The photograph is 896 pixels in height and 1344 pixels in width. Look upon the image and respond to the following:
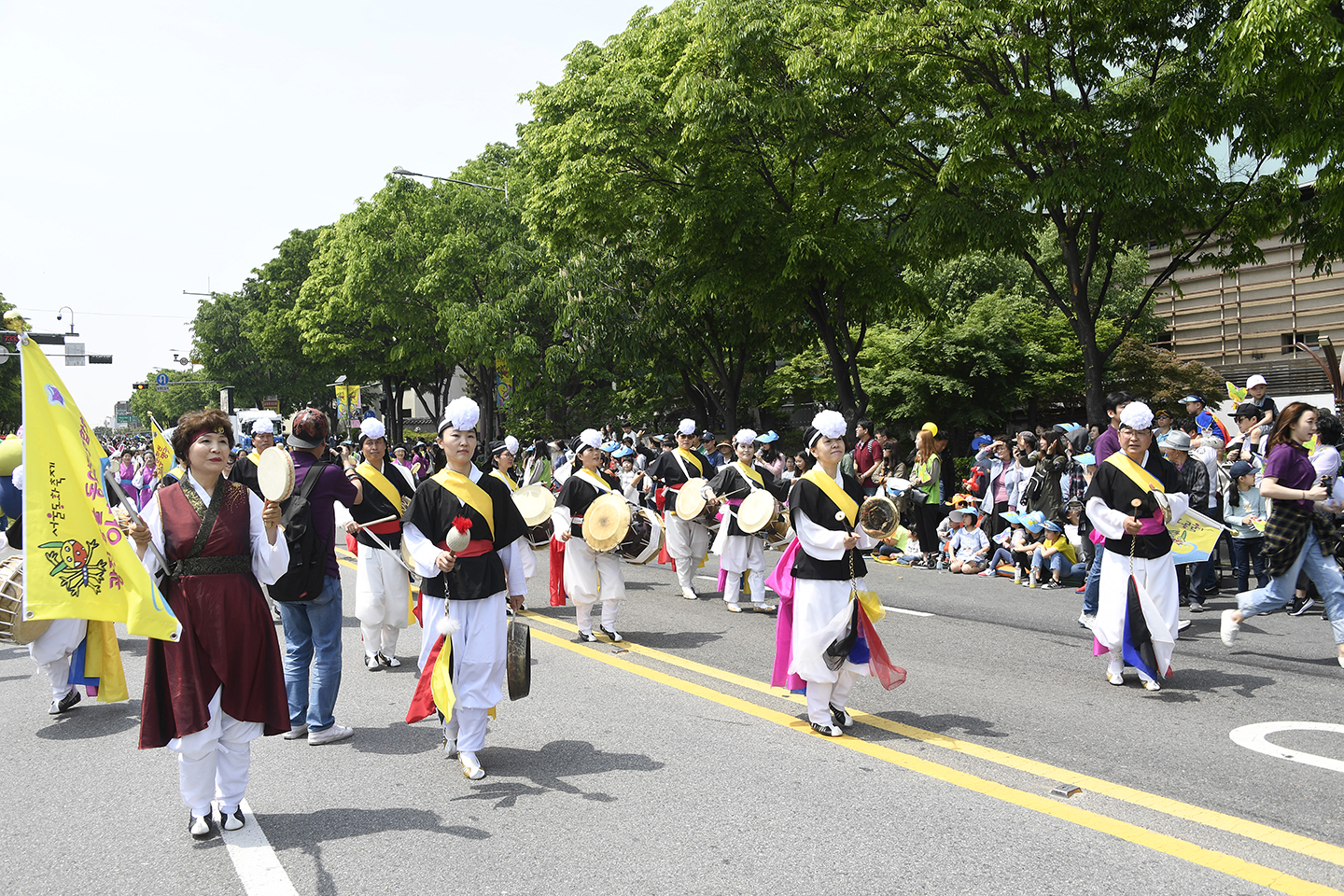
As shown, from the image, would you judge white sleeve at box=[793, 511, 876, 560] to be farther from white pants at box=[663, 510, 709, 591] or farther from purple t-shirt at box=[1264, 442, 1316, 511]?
white pants at box=[663, 510, 709, 591]

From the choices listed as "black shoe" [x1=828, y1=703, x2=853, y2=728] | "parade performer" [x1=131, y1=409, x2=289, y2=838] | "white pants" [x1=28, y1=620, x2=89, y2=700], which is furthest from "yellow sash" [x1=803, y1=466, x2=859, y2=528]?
"white pants" [x1=28, y1=620, x2=89, y2=700]

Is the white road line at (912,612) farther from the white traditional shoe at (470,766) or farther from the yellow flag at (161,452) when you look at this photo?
the yellow flag at (161,452)

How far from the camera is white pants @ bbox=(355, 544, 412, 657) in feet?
25.2

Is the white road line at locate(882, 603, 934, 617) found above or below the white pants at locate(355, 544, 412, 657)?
below

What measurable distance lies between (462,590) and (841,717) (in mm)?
2310

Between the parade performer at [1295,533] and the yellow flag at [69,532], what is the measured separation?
276 inches

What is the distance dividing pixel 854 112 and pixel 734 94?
2.13 metres

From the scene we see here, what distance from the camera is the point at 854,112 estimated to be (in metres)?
15.2

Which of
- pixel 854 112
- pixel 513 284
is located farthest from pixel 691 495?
pixel 513 284

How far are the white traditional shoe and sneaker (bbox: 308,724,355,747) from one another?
1017 mm

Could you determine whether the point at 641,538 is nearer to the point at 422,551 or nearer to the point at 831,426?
the point at 831,426

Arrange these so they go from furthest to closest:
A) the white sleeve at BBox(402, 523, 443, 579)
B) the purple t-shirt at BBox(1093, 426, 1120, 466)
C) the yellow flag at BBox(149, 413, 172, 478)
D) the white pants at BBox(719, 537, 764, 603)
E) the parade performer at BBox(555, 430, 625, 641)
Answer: the white pants at BBox(719, 537, 764, 603), the purple t-shirt at BBox(1093, 426, 1120, 466), the parade performer at BBox(555, 430, 625, 641), the yellow flag at BBox(149, 413, 172, 478), the white sleeve at BBox(402, 523, 443, 579)

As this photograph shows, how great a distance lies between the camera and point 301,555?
18.8ft

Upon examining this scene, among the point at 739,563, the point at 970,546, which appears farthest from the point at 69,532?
the point at 970,546
